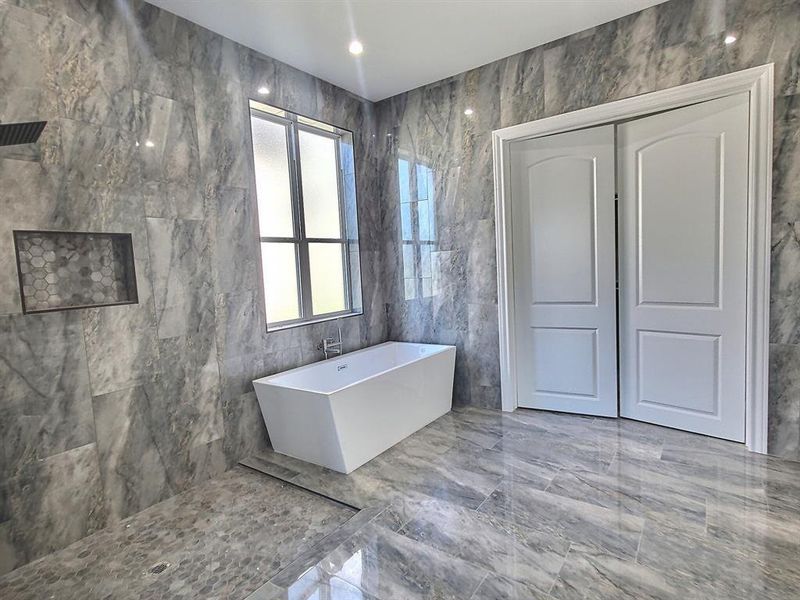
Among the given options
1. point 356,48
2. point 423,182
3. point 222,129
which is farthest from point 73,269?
point 423,182

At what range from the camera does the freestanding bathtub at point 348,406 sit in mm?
2705

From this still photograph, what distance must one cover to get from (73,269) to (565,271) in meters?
3.40

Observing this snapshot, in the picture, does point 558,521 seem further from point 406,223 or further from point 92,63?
point 92,63

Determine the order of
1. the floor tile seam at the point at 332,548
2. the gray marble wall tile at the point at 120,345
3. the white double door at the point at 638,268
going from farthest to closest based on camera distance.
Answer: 1. the white double door at the point at 638,268
2. the gray marble wall tile at the point at 120,345
3. the floor tile seam at the point at 332,548

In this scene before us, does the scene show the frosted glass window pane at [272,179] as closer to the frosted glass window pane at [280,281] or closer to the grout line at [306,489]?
the frosted glass window pane at [280,281]

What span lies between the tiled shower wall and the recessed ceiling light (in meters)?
0.61

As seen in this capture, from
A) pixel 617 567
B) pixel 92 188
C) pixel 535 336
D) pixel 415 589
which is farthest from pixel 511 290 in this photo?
pixel 92 188

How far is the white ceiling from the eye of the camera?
2613 millimetres

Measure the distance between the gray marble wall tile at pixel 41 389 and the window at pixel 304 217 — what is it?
4.24 feet

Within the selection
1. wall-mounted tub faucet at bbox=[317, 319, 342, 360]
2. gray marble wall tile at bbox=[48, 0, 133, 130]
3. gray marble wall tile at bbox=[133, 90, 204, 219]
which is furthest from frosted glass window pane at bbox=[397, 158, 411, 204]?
gray marble wall tile at bbox=[48, 0, 133, 130]

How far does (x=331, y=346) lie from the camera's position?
3707 millimetres

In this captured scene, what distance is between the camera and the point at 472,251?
3781mm

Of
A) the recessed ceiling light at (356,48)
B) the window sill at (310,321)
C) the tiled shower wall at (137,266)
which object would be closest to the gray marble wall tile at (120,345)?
the tiled shower wall at (137,266)

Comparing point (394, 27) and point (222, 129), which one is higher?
point (394, 27)
